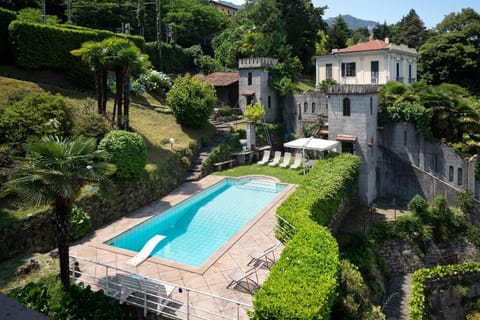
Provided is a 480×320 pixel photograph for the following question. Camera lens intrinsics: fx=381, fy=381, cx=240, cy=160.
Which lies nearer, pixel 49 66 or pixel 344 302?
pixel 344 302

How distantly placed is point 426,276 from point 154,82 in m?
26.6

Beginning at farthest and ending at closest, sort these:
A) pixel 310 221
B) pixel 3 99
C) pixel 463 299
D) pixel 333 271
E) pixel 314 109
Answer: pixel 314 109 → pixel 3 99 → pixel 463 299 → pixel 310 221 → pixel 333 271

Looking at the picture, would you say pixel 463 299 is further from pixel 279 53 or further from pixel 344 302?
pixel 279 53

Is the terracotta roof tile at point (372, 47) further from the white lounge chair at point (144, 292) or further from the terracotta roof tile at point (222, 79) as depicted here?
the white lounge chair at point (144, 292)

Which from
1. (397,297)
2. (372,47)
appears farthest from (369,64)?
(397,297)

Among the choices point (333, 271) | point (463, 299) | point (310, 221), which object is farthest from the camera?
point (463, 299)

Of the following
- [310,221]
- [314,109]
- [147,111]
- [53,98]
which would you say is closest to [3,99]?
[53,98]

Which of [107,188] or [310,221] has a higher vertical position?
[107,188]

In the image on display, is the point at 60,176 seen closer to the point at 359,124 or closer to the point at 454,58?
the point at 359,124

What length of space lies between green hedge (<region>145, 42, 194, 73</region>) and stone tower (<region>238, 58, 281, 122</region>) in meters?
10.4

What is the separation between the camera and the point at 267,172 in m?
26.6

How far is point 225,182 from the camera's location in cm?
2498

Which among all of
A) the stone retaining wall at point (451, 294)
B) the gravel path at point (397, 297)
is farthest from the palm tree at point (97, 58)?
the stone retaining wall at point (451, 294)

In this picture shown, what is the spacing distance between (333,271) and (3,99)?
1925 centimetres
